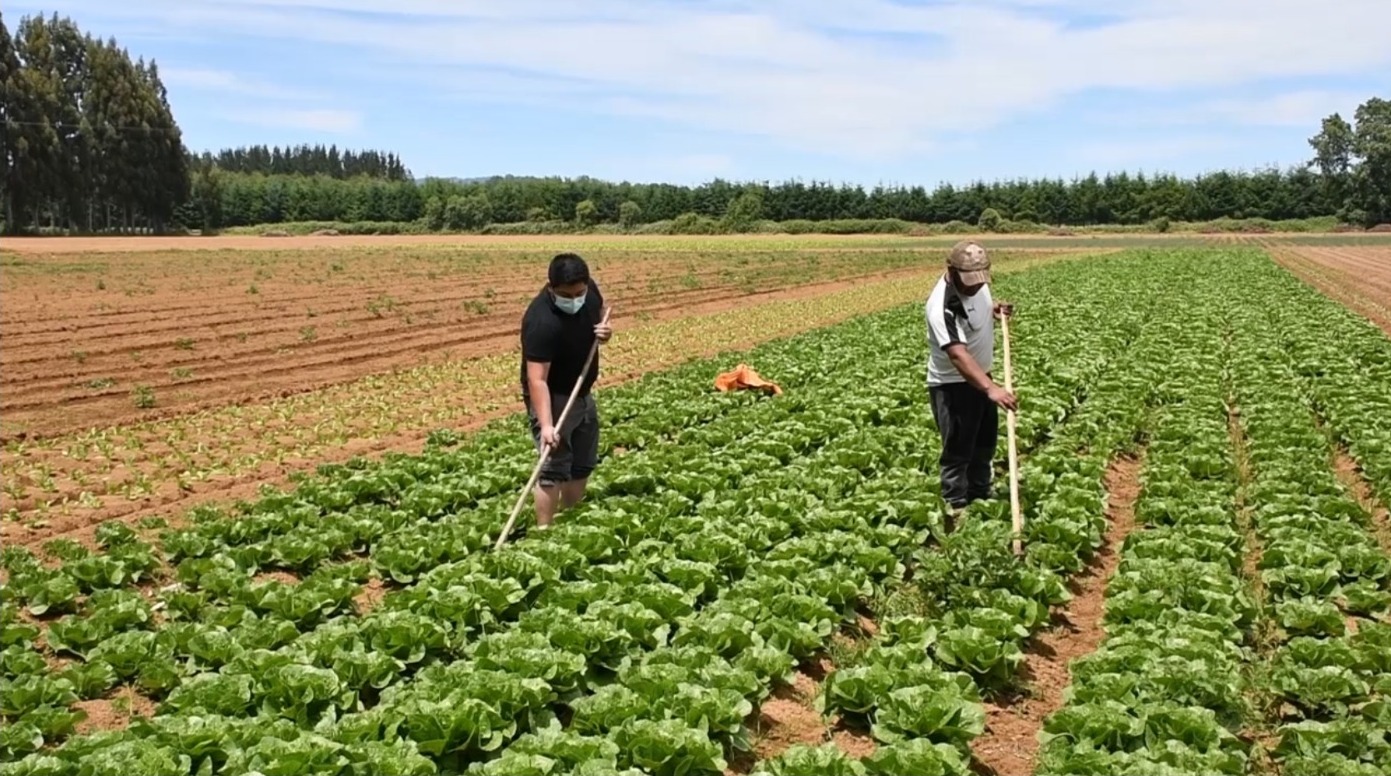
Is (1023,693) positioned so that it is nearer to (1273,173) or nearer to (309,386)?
(309,386)

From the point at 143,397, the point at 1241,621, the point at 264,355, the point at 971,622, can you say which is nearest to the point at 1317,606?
the point at 1241,621

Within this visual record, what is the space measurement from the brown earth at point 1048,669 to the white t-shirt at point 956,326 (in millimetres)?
1812

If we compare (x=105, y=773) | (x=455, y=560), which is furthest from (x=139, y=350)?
(x=105, y=773)

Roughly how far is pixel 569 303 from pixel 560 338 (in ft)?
0.90

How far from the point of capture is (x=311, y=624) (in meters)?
6.93

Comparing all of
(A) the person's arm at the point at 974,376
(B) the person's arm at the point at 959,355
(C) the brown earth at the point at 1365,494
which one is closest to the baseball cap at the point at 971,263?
(B) the person's arm at the point at 959,355

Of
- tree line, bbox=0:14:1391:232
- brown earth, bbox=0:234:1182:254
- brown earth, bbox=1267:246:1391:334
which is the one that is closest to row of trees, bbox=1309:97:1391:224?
tree line, bbox=0:14:1391:232

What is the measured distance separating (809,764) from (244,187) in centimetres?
11872

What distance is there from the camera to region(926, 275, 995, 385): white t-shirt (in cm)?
824

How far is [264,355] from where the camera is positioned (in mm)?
20578

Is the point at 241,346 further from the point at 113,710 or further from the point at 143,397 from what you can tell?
the point at 113,710

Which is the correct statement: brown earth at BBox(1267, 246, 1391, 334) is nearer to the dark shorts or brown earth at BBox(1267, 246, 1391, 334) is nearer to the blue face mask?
the dark shorts

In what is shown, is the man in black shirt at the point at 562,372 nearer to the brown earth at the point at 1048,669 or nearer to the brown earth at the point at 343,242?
the brown earth at the point at 1048,669

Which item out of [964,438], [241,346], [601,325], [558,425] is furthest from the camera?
[241,346]
